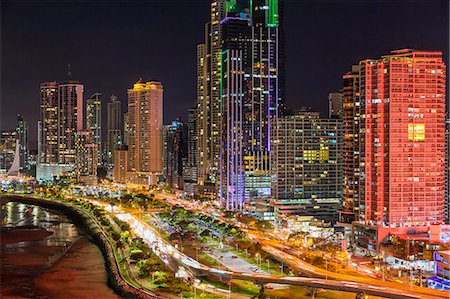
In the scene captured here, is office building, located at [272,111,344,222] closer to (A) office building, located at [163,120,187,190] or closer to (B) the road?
(B) the road

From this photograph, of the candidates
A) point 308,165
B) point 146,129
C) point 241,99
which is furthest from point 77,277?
point 146,129

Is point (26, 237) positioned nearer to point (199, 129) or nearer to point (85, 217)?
point (85, 217)

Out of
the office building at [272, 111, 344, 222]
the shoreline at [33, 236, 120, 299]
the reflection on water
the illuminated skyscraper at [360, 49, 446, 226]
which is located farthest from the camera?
the office building at [272, 111, 344, 222]

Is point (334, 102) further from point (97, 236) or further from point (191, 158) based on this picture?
point (97, 236)

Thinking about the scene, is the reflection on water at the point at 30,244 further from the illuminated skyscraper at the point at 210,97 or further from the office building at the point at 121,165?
the office building at the point at 121,165

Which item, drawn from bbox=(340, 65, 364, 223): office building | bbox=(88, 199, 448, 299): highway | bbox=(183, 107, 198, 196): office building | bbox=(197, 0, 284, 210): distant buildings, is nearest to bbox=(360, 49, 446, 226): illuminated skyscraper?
bbox=(340, 65, 364, 223): office building

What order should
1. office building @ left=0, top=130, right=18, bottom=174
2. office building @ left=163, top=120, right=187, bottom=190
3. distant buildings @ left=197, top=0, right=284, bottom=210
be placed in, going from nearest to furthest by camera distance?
distant buildings @ left=197, top=0, right=284, bottom=210
office building @ left=163, top=120, right=187, bottom=190
office building @ left=0, top=130, right=18, bottom=174

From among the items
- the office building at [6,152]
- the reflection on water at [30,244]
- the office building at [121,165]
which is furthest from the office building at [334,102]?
the office building at [6,152]
